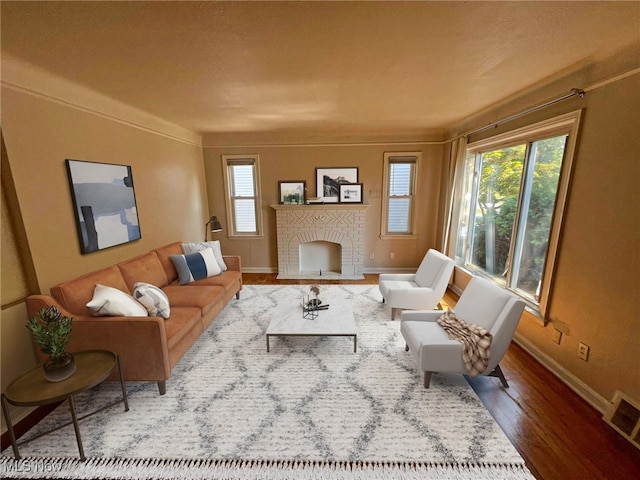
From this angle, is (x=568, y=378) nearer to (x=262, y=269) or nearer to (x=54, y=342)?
(x=54, y=342)

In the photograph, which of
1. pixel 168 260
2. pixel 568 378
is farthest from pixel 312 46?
pixel 568 378

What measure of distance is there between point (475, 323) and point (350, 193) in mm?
3074

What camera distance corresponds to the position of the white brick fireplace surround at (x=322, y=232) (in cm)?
482

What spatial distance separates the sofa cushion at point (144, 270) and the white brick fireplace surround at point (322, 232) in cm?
210

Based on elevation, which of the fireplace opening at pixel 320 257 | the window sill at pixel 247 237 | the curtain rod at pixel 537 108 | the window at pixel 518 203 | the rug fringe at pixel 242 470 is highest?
the curtain rod at pixel 537 108

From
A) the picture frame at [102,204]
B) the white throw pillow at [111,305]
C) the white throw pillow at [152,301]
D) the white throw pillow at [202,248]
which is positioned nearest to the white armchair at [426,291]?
the white throw pillow at [202,248]

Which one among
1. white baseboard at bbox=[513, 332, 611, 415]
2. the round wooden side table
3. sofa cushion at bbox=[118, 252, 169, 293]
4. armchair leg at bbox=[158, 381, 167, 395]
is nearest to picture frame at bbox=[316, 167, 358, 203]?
sofa cushion at bbox=[118, 252, 169, 293]

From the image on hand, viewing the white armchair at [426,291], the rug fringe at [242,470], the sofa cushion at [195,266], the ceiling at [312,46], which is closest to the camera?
the ceiling at [312,46]

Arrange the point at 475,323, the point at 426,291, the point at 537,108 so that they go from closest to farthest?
1. the point at 475,323
2. the point at 537,108
3. the point at 426,291

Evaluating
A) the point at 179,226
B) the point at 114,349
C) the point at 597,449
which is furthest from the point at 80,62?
the point at 597,449

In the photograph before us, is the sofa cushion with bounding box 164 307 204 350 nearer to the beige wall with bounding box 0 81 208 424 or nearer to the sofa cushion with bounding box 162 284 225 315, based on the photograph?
the sofa cushion with bounding box 162 284 225 315

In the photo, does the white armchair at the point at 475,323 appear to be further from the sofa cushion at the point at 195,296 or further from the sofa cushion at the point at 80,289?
the sofa cushion at the point at 80,289

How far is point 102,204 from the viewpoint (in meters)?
2.65

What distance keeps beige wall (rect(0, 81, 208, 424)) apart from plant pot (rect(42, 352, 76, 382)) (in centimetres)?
58
